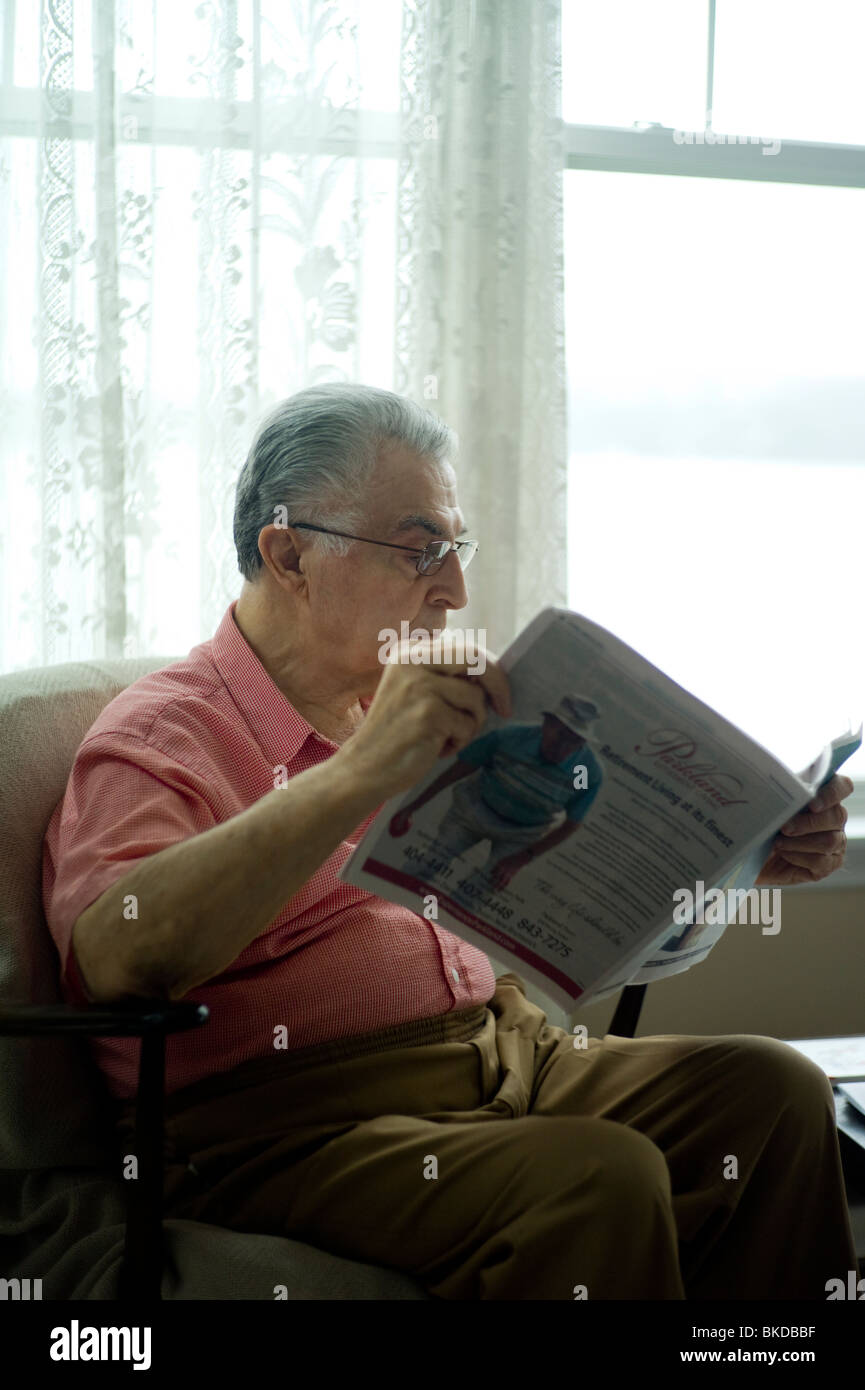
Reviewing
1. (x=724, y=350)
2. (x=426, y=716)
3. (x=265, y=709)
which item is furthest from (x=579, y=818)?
(x=724, y=350)

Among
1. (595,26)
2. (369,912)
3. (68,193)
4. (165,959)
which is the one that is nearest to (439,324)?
(68,193)

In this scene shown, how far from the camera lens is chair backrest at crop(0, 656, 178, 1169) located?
3.97ft

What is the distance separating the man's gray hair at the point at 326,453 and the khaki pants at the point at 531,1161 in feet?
1.97

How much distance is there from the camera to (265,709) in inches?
51.1

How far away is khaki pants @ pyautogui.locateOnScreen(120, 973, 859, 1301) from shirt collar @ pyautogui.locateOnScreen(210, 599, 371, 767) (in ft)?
1.09

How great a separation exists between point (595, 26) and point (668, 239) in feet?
1.33

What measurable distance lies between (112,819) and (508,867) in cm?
39

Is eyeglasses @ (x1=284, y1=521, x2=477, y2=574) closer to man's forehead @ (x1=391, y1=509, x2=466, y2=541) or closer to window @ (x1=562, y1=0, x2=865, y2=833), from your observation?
man's forehead @ (x1=391, y1=509, x2=466, y2=541)

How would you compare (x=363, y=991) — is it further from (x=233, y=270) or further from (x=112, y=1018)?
(x=233, y=270)

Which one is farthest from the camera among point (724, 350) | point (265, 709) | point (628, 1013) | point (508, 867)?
point (724, 350)

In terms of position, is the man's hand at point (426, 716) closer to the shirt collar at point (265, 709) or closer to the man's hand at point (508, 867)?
the man's hand at point (508, 867)

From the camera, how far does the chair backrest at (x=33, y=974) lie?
1209 millimetres

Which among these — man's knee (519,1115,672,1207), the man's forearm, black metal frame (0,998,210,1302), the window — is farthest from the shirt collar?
the window

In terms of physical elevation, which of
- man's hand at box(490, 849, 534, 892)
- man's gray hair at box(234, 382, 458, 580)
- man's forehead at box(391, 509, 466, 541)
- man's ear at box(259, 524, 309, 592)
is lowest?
man's hand at box(490, 849, 534, 892)
